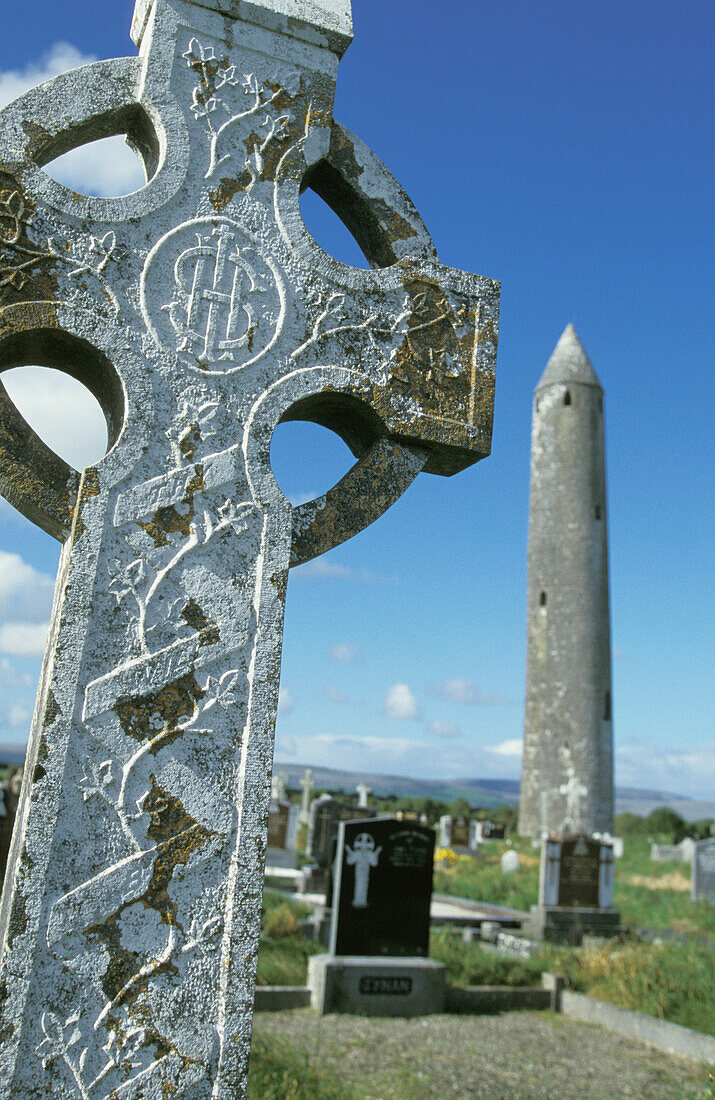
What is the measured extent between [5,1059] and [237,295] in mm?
1686

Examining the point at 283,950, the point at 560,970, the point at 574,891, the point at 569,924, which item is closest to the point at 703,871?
the point at 574,891

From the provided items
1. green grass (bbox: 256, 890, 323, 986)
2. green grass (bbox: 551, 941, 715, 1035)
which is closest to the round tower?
green grass (bbox: 256, 890, 323, 986)

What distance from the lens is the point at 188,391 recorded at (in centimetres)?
202

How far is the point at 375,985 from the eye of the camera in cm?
787

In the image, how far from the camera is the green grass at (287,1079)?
15.7 feet

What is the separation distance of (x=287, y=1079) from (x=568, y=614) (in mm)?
20388

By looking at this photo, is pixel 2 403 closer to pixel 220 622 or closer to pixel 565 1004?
pixel 220 622

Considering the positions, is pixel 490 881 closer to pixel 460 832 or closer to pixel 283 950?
pixel 460 832

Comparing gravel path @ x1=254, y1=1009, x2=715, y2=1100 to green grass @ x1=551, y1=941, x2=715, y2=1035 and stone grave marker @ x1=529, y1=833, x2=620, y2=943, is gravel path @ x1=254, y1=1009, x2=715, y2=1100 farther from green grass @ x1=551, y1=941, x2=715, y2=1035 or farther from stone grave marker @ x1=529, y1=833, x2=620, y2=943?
stone grave marker @ x1=529, y1=833, x2=620, y2=943

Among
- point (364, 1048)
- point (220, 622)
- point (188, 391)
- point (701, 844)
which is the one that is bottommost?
point (364, 1048)

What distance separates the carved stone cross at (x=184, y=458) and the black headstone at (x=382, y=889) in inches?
271

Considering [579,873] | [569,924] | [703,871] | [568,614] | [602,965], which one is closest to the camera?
[602,965]

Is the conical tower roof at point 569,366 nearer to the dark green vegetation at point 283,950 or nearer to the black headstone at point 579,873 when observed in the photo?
the black headstone at point 579,873

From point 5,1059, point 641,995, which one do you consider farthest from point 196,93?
point 641,995
